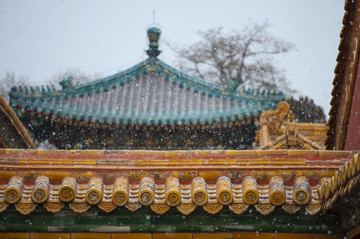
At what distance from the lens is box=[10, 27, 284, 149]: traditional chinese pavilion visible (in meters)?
11.6

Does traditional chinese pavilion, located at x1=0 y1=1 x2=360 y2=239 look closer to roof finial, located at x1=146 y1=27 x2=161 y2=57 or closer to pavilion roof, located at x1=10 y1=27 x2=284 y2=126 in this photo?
pavilion roof, located at x1=10 y1=27 x2=284 y2=126

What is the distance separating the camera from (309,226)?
468 centimetres

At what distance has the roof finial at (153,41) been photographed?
1278 centimetres

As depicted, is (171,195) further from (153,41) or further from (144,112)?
(153,41)

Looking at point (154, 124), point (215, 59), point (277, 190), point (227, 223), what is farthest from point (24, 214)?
point (215, 59)

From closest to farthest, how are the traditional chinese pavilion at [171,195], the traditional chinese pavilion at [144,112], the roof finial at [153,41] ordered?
the traditional chinese pavilion at [171,195]
the traditional chinese pavilion at [144,112]
the roof finial at [153,41]

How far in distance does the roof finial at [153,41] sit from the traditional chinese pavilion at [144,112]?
0.12 meters

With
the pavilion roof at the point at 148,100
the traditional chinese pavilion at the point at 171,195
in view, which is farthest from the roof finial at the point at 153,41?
the traditional chinese pavilion at the point at 171,195

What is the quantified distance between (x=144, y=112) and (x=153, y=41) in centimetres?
197

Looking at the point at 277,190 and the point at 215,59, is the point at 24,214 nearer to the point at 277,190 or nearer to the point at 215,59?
the point at 277,190

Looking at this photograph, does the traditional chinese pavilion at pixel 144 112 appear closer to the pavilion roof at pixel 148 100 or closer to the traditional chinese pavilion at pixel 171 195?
the pavilion roof at pixel 148 100

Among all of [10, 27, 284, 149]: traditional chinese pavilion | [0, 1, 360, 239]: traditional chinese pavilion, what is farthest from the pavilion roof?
[0, 1, 360, 239]: traditional chinese pavilion

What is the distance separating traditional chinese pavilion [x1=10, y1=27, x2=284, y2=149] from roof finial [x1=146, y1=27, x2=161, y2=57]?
0.41ft

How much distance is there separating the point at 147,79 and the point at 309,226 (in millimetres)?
8495
